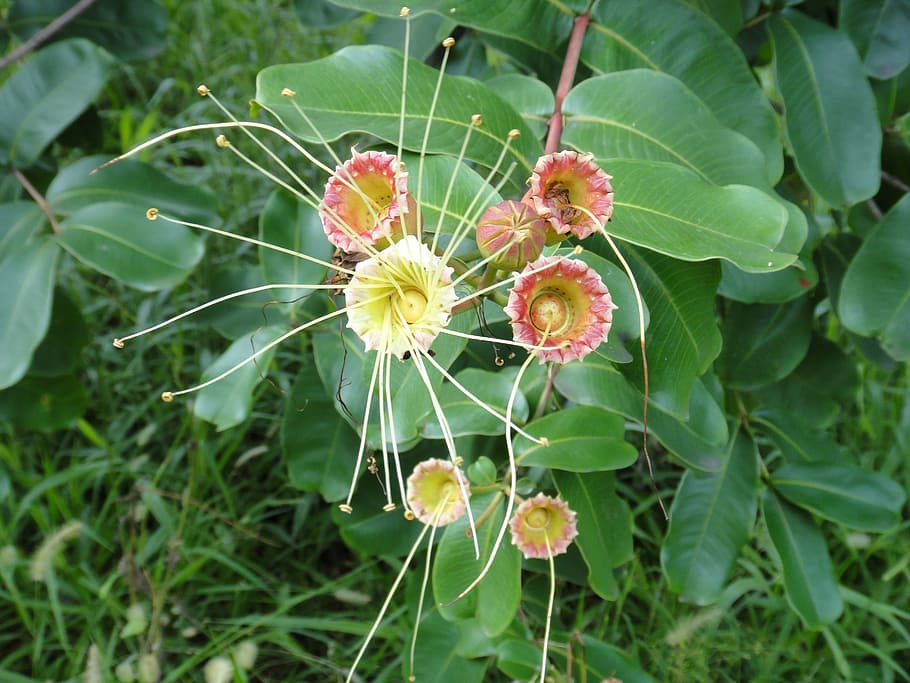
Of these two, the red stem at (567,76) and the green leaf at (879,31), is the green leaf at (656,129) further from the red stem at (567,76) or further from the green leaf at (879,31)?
the green leaf at (879,31)

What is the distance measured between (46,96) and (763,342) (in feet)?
4.10

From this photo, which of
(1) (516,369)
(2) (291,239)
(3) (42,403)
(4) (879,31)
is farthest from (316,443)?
(4) (879,31)

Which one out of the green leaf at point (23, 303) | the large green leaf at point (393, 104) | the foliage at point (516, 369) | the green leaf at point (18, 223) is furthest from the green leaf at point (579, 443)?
Result: the green leaf at point (18, 223)

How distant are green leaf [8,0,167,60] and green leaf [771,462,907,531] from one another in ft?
4.53

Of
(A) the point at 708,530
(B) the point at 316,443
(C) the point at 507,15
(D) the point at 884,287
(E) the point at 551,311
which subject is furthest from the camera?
(B) the point at 316,443

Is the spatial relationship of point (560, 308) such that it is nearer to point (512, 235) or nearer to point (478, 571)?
point (512, 235)

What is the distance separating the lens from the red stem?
95 cm

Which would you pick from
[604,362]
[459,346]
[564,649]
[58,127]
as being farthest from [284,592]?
[459,346]

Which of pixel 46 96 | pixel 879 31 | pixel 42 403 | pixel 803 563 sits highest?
pixel 879 31

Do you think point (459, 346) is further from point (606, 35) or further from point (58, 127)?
point (58, 127)

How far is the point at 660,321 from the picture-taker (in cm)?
87

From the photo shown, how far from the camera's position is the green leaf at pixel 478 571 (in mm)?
979

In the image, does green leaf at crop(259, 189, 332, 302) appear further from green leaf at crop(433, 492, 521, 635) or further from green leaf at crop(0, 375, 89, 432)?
green leaf at crop(0, 375, 89, 432)

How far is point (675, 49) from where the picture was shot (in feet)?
3.51
